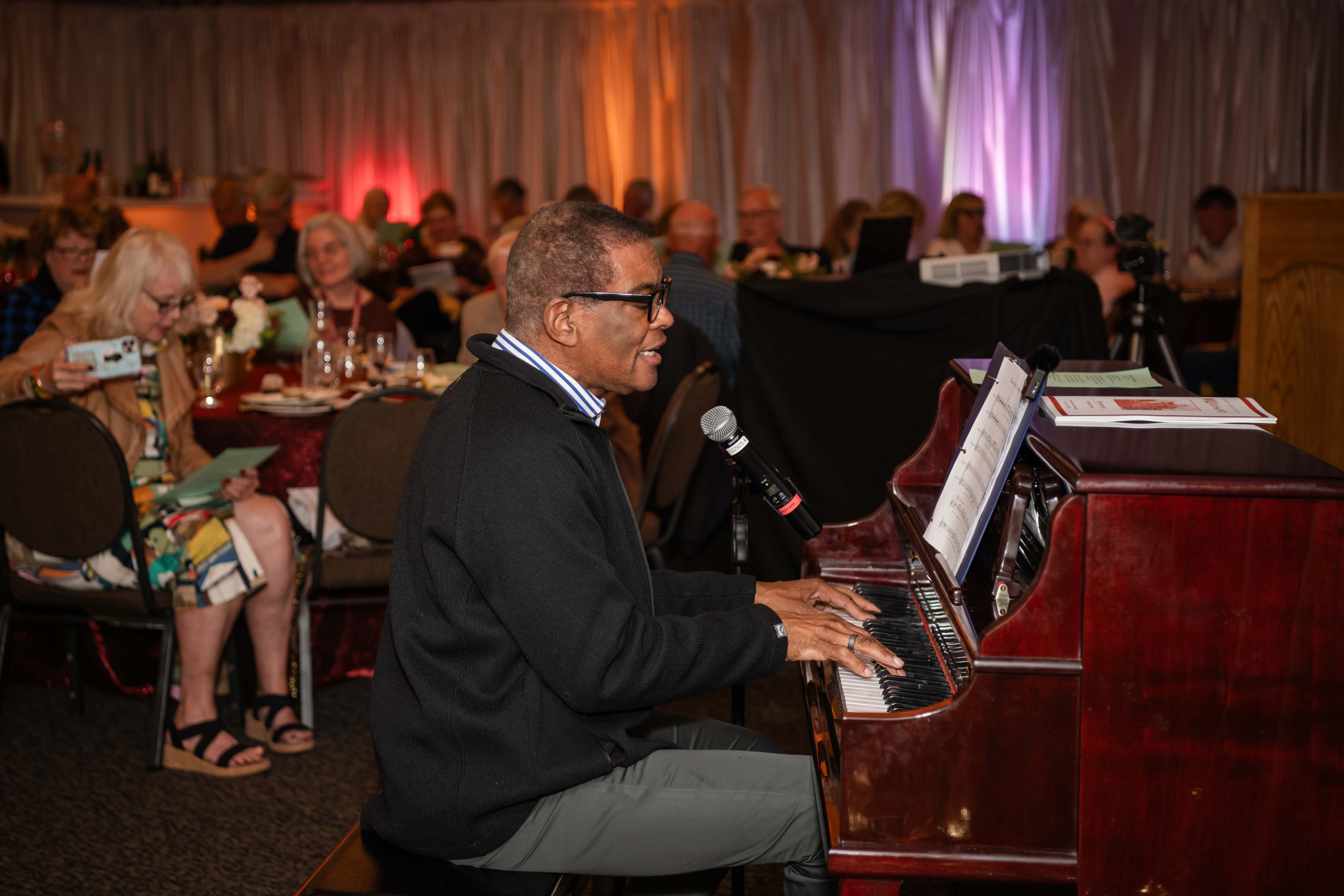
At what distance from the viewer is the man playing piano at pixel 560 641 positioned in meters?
1.46

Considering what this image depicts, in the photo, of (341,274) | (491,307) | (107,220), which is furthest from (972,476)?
(107,220)

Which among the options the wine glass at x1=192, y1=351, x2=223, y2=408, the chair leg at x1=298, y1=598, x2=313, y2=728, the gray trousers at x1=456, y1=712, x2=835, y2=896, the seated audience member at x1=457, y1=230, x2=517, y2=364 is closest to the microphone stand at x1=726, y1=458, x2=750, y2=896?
the gray trousers at x1=456, y1=712, x2=835, y2=896

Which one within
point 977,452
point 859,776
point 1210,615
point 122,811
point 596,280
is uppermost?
point 596,280

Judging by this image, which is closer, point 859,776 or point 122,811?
point 859,776

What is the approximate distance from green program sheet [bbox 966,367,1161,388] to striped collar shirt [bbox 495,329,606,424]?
2.44 feet

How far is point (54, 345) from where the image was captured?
310cm

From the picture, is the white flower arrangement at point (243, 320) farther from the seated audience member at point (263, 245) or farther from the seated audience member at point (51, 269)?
the seated audience member at point (263, 245)

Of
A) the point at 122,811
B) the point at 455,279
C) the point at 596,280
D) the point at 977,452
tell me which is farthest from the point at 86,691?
the point at 455,279

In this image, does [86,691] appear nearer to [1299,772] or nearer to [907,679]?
[907,679]

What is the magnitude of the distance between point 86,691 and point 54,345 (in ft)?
3.88

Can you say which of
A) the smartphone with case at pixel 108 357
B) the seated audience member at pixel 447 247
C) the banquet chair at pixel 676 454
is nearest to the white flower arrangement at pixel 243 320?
the smartphone with case at pixel 108 357

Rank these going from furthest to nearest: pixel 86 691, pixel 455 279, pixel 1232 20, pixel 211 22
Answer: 1. pixel 211 22
2. pixel 1232 20
3. pixel 455 279
4. pixel 86 691

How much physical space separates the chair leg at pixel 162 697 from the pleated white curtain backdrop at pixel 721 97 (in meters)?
6.94

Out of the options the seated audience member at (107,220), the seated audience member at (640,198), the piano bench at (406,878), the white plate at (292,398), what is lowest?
the piano bench at (406,878)
